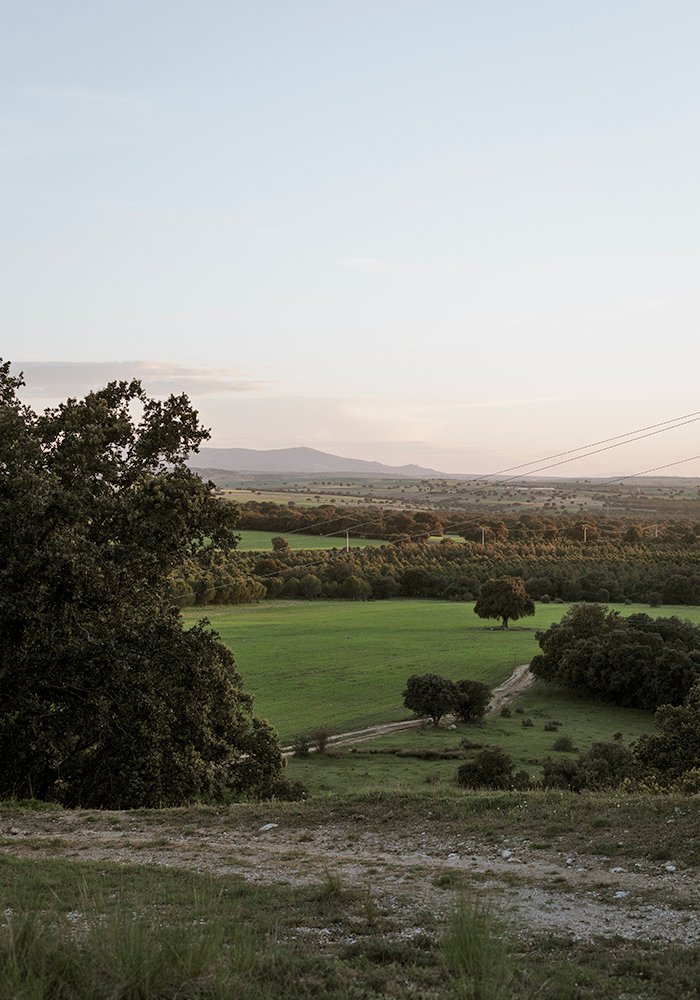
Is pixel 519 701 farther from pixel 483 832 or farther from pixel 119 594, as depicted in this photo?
pixel 483 832

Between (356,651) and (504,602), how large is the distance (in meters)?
17.0

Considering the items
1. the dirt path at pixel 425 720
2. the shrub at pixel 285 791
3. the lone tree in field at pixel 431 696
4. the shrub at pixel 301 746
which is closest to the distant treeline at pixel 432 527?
the dirt path at pixel 425 720

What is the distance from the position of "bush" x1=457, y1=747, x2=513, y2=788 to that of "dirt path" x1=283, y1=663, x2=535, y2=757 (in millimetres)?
12462

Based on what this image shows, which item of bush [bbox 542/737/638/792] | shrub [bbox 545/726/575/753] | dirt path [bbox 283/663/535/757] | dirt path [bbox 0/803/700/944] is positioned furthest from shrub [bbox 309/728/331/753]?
dirt path [bbox 0/803/700/944]

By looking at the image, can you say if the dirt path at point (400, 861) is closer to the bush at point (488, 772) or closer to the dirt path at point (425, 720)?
the bush at point (488, 772)

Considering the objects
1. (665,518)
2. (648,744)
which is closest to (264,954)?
(648,744)

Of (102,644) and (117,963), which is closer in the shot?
(117,963)

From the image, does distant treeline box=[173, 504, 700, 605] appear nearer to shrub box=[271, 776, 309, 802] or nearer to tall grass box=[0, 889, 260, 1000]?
shrub box=[271, 776, 309, 802]

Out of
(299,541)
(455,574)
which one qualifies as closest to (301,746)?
(455,574)

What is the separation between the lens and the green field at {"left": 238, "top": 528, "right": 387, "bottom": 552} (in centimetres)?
13600

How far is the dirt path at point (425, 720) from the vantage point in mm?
46681

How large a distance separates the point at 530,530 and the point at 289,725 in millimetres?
112428

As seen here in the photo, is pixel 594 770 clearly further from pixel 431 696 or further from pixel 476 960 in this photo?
pixel 476 960

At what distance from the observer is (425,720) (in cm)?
5231
